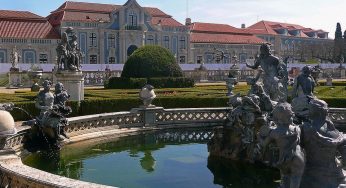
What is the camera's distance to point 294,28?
8262 cm

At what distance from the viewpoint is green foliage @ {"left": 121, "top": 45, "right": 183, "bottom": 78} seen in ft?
103

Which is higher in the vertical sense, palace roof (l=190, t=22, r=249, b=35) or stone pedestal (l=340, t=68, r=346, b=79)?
palace roof (l=190, t=22, r=249, b=35)

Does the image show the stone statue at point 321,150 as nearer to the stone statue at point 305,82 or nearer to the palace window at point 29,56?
the stone statue at point 305,82

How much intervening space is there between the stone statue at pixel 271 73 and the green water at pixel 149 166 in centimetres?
223

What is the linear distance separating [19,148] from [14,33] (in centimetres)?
4349

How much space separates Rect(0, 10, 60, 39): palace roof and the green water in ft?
137

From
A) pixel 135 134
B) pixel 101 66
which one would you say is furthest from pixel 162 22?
pixel 135 134

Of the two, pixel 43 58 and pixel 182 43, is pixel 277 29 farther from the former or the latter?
pixel 43 58

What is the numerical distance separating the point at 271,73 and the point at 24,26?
1766 inches

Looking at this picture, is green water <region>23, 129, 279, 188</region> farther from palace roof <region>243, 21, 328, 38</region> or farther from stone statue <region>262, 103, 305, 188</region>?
palace roof <region>243, 21, 328, 38</region>

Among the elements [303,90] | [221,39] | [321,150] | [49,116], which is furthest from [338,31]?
[321,150]

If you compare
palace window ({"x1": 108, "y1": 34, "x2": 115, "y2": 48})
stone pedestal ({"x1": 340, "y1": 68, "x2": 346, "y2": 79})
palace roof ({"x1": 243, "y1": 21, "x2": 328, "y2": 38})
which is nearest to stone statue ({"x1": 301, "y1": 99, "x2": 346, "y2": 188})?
stone pedestal ({"x1": 340, "y1": 68, "x2": 346, "y2": 79})

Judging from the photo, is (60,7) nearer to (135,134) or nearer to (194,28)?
(194,28)

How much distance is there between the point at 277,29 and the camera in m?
79.4
